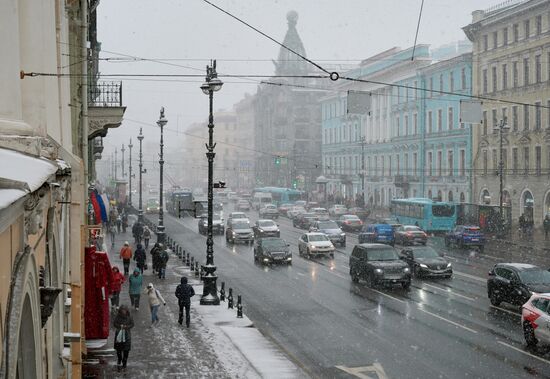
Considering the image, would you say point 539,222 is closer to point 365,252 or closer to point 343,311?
point 365,252

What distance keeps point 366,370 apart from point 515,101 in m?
49.1

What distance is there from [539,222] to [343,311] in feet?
120

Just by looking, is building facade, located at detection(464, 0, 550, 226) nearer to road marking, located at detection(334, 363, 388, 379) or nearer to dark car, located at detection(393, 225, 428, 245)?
dark car, located at detection(393, 225, 428, 245)

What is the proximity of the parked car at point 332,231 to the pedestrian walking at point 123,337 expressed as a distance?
3103 cm

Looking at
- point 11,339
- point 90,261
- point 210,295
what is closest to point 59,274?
point 11,339

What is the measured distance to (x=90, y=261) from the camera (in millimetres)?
16781

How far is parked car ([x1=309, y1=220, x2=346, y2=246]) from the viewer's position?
46625mm

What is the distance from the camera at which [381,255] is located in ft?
94.6

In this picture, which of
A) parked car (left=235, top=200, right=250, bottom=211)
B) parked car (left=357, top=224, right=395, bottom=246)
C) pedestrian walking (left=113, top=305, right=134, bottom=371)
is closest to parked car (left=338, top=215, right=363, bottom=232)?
parked car (left=357, top=224, right=395, bottom=246)

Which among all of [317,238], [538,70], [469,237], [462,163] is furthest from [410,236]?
[462,163]

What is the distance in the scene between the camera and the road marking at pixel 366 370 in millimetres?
15316

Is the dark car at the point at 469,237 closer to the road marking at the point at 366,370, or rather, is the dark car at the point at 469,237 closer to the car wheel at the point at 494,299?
the car wheel at the point at 494,299

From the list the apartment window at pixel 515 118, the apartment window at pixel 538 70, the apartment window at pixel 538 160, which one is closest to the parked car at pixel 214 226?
the apartment window at pixel 538 160

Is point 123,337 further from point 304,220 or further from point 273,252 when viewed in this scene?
point 304,220
